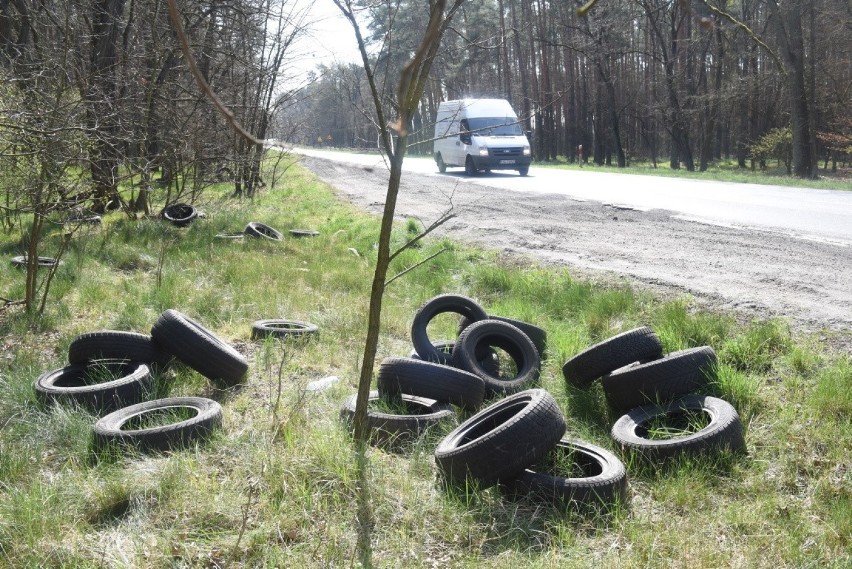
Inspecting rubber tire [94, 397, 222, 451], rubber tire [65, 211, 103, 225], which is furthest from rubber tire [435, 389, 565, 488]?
rubber tire [65, 211, 103, 225]

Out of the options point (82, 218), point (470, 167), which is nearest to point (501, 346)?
point (82, 218)

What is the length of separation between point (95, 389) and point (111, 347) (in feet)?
1.95

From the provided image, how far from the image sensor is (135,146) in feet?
42.1

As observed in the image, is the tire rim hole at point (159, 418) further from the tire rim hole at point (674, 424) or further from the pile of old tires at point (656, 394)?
the tire rim hole at point (674, 424)

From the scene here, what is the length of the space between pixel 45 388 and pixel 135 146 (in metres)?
8.90

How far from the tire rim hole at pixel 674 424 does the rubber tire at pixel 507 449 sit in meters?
0.95

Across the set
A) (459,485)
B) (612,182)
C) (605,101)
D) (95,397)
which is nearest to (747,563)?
(459,485)

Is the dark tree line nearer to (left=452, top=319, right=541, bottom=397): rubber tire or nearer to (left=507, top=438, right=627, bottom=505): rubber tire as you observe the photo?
(left=452, top=319, right=541, bottom=397): rubber tire

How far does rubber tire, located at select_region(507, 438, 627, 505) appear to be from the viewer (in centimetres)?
A: 360

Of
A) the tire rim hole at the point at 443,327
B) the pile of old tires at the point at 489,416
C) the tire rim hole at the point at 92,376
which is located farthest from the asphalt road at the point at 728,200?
the tire rim hole at the point at 92,376

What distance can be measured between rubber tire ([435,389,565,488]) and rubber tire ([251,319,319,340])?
2.89m

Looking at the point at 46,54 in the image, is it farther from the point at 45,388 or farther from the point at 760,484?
the point at 760,484

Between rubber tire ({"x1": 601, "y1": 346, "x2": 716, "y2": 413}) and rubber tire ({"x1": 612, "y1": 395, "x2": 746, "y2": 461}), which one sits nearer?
rubber tire ({"x1": 612, "y1": 395, "x2": 746, "y2": 461})

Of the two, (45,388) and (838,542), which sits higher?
(45,388)
